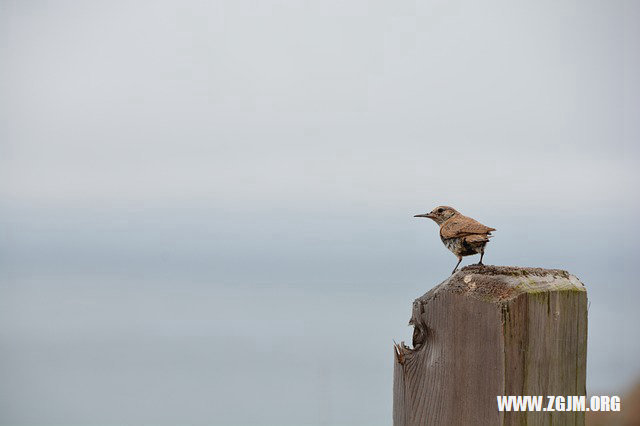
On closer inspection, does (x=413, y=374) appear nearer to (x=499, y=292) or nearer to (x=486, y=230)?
(x=499, y=292)

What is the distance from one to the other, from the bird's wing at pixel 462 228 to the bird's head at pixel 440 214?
532 millimetres

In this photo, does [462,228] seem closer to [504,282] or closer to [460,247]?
[460,247]

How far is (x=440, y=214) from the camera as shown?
4270 millimetres

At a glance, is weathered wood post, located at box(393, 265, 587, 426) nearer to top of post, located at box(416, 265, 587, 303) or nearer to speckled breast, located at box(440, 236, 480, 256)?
top of post, located at box(416, 265, 587, 303)

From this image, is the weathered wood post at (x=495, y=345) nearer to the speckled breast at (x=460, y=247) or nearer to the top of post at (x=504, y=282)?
the top of post at (x=504, y=282)

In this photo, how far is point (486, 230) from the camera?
3.46 m

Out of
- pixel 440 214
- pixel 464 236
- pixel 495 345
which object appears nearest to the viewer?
pixel 495 345

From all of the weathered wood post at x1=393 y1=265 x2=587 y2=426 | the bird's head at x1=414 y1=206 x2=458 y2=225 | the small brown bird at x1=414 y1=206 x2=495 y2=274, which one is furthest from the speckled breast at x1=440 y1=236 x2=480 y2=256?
the weathered wood post at x1=393 y1=265 x2=587 y2=426

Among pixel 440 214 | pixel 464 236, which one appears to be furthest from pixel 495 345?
pixel 440 214

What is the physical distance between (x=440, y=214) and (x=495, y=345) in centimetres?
211

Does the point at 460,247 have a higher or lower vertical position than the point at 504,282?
higher

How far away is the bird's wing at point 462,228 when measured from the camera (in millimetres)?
3482

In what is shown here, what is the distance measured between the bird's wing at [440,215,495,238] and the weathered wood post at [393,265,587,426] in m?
1.06

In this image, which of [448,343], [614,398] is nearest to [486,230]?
[614,398]
